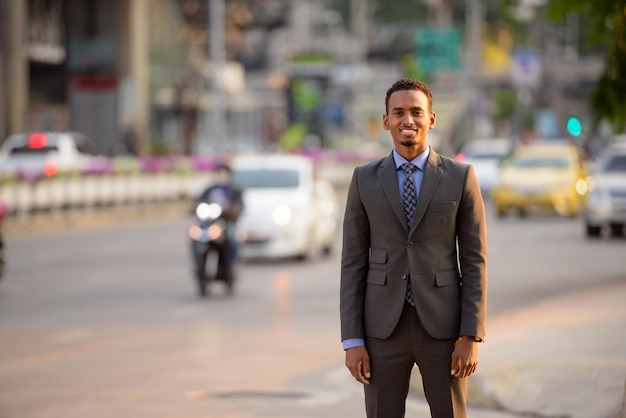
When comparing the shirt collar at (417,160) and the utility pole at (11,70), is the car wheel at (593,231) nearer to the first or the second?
the shirt collar at (417,160)

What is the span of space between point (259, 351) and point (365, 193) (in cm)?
800

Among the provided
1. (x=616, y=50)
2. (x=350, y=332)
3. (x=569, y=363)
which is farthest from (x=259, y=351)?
(x=350, y=332)

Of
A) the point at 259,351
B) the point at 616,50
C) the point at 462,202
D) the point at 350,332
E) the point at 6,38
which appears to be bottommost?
the point at 259,351

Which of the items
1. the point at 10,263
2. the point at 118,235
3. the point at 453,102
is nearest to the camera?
the point at 10,263

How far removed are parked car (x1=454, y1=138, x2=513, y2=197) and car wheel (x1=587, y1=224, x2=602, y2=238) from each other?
16999 millimetres

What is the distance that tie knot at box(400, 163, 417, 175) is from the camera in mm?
6148

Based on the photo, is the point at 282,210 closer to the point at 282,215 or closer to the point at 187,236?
the point at 282,215

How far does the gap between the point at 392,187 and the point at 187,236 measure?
26953 mm

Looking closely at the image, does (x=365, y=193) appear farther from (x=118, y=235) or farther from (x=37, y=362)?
(x=118, y=235)

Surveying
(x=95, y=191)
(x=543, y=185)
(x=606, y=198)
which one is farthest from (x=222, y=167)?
(x=543, y=185)

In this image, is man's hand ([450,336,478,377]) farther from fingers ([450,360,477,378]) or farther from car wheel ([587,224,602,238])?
car wheel ([587,224,602,238])

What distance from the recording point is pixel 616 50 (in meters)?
16.5

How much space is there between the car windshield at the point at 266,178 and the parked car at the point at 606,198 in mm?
6352

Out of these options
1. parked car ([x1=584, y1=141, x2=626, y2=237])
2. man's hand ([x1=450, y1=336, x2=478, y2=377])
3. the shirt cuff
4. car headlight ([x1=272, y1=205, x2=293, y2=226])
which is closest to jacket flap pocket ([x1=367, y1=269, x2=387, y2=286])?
the shirt cuff
